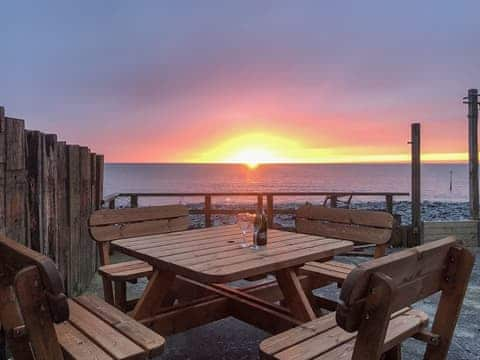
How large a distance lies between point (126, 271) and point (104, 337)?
1028mm

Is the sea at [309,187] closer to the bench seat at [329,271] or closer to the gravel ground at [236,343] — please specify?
the gravel ground at [236,343]

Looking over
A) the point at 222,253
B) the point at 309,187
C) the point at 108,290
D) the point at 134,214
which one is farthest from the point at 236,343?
the point at 309,187

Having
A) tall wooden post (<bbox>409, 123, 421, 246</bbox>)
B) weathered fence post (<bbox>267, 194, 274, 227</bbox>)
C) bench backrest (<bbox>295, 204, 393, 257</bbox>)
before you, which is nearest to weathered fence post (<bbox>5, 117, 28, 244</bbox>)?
bench backrest (<bbox>295, 204, 393, 257</bbox>)

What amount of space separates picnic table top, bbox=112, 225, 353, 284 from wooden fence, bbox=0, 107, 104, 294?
0.65 meters

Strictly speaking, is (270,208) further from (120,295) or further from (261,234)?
(261,234)

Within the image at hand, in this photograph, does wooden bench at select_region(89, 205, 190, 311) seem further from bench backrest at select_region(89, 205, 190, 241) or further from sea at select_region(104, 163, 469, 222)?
sea at select_region(104, 163, 469, 222)

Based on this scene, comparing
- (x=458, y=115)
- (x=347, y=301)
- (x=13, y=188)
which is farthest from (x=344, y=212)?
(x=458, y=115)

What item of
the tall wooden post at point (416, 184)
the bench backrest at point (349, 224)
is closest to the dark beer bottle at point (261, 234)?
the bench backrest at point (349, 224)

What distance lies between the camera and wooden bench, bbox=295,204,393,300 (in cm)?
257

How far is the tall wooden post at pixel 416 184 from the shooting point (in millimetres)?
5586

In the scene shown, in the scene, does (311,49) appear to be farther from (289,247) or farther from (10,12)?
(289,247)

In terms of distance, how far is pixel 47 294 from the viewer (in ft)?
3.38

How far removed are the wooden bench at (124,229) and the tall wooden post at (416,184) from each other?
3.96m

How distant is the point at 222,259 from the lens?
5.97 ft
